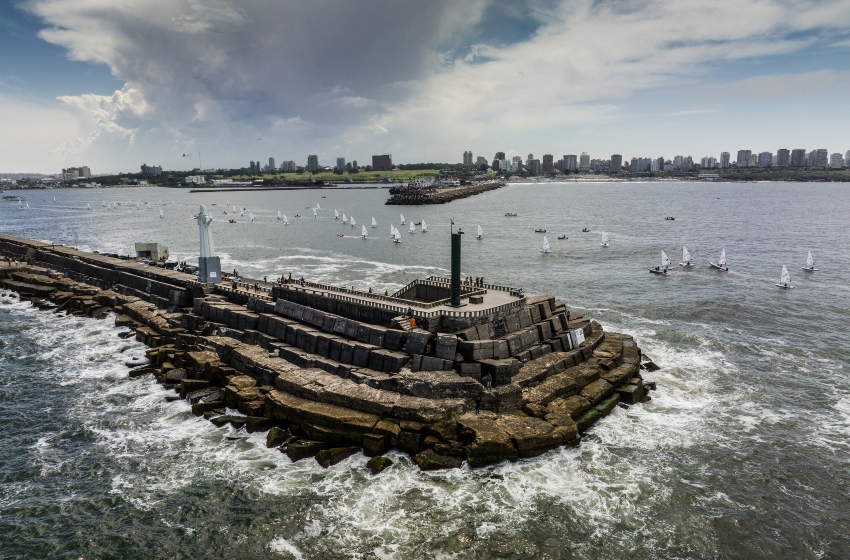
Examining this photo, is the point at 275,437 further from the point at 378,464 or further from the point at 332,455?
the point at 378,464

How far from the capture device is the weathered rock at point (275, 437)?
25.2 meters

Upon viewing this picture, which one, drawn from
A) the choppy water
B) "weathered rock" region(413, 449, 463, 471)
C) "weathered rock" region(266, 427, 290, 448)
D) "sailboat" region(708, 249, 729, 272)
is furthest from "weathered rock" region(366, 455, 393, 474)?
"sailboat" region(708, 249, 729, 272)

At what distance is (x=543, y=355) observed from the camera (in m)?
31.7

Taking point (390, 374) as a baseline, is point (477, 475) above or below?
below

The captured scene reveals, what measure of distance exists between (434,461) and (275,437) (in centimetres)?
831

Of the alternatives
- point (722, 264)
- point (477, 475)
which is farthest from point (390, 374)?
point (722, 264)

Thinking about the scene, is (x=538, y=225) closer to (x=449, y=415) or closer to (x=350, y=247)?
(x=350, y=247)

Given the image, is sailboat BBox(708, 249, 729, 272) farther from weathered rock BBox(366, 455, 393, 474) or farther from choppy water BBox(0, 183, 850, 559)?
weathered rock BBox(366, 455, 393, 474)

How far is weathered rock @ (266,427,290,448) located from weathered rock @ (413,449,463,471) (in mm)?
7111

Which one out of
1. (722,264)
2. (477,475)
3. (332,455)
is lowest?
(477,475)

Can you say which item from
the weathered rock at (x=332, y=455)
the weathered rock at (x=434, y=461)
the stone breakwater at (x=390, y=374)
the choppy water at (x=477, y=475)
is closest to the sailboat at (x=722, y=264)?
the choppy water at (x=477, y=475)

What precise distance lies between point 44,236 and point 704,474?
128638 millimetres

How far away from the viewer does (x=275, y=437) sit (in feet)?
83.0

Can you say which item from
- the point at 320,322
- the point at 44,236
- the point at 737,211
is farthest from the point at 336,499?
the point at 737,211
